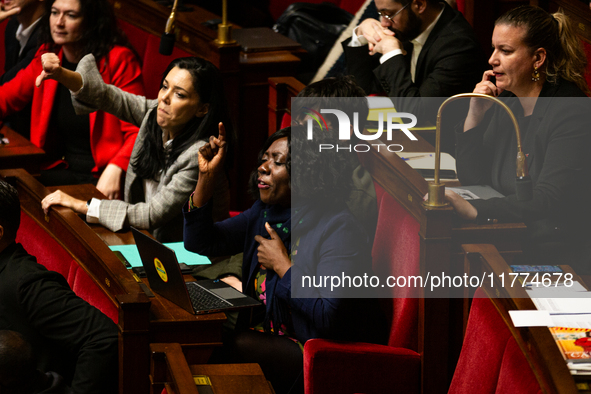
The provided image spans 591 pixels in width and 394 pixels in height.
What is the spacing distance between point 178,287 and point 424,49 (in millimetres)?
1258

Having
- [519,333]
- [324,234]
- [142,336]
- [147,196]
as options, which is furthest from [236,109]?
[519,333]

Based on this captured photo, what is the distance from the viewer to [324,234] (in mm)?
1943

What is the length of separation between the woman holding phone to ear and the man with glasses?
354 mm

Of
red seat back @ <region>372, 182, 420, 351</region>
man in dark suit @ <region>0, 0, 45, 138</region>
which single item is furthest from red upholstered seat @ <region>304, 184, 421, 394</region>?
man in dark suit @ <region>0, 0, 45, 138</region>

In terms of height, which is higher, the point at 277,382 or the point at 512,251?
the point at 512,251

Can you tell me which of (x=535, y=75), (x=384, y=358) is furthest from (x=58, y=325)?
(x=535, y=75)

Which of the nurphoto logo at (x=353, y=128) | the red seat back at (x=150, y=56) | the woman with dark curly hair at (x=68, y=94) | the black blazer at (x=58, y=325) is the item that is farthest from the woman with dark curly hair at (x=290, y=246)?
the red seat back at (x=150, y=56)

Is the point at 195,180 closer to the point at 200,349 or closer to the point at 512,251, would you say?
the point at 200,349

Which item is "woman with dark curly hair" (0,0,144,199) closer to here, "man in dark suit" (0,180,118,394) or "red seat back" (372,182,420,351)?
"man in dark suit" (0,180,118,394)

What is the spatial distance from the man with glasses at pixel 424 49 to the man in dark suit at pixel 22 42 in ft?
5.72

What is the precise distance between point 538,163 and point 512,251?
0.34 m

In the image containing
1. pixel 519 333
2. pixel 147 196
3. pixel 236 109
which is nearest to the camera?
pixel 519 333

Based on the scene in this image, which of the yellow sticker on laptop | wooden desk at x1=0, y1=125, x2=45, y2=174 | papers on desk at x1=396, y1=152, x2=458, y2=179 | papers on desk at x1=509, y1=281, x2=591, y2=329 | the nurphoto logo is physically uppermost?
the nurphoto logo

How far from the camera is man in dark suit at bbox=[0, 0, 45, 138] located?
3602mm
